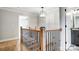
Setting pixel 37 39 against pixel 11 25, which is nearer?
pixel 11 25

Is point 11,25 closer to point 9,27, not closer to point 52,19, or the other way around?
point 9,27

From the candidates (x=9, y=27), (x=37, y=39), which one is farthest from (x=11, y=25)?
(x=37, y=39)

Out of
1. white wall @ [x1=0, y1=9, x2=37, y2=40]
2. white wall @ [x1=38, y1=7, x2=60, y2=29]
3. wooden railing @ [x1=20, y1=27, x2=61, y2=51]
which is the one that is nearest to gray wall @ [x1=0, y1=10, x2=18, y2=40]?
white wall @ [x1=0, y1=9, x2=37, y2=40]

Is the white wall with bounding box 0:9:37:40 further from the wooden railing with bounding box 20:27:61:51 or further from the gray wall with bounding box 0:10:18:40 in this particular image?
the wooden railing with bounding box 20:27:61:51

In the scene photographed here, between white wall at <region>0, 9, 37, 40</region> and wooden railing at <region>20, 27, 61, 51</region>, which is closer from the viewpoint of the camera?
white wall at <region>0, 9, 37, 40</region>

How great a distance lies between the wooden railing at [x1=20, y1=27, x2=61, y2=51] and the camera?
7.47ft

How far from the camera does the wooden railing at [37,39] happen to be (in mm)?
2275

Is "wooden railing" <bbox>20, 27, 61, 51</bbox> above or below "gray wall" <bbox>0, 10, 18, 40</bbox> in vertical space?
below

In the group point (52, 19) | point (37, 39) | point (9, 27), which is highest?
point (52, 19)

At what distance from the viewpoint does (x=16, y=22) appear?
204 centimetres

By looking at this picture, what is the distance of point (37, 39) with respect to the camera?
2.55 metres
